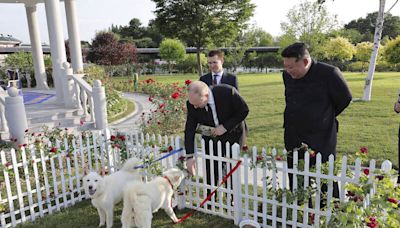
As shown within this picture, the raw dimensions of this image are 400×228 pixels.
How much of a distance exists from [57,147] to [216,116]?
218 centimetres

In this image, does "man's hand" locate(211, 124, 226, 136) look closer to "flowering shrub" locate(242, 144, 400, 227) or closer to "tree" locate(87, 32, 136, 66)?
"flowering shrub" locate(242, 144, 400, 227)

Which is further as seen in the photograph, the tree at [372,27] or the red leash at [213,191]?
the tree at [372,27]

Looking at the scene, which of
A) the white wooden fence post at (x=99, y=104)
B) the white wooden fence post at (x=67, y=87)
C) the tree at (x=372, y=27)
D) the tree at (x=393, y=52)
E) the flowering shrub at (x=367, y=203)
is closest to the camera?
the flowering shrub at (x=367, y=203)

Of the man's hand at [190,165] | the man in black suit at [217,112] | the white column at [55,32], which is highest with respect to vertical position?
the white column at [55,32]

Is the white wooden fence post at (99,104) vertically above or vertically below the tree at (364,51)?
below

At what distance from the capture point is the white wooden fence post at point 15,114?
18.4 feet

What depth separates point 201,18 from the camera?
17.0m

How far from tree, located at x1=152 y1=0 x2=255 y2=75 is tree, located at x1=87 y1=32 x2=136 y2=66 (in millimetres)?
8504

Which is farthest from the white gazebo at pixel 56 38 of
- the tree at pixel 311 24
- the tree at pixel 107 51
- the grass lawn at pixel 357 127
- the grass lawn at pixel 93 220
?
the tree at pixel 311 24

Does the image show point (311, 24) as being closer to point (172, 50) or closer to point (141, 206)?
point (172, 50)

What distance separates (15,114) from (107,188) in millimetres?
3364

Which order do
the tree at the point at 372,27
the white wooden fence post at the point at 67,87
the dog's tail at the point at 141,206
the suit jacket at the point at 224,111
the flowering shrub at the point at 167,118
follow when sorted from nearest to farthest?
the dog's tail at the point at 141,206 → the suit jacket at the point at 224,111 → the flowering shrub at the point at 167,118 → the white wooden fence post at the point at 67,87 → the tree at the point at 372,27

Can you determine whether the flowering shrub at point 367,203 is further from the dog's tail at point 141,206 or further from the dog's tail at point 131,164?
the dog's tail at point 131,164

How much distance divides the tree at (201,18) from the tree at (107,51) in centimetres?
850
